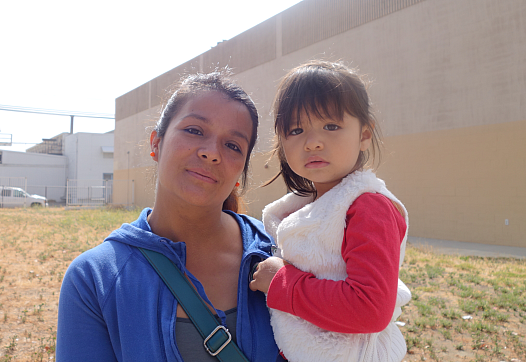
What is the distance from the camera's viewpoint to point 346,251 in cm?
133

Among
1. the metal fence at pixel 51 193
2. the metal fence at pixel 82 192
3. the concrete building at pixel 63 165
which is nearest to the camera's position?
the metal fence at pixel 82 192

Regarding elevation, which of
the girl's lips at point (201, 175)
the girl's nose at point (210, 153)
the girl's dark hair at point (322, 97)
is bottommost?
the girl's lips at point (201, 175)

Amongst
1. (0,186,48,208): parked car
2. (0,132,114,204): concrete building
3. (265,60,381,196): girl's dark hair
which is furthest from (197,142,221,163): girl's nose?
(0,132,114,204): concrete building

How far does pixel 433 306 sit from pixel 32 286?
19.9 feet

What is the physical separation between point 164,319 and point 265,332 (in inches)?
16.1

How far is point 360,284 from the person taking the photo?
1236 mm

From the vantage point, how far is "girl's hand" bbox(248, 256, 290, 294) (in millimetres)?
1469

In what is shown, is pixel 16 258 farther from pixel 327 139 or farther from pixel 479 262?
pixel 479 262

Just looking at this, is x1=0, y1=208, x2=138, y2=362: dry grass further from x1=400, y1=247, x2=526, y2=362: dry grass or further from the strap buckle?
x1=400, y1=247, x2=526, y2=362: dry grass

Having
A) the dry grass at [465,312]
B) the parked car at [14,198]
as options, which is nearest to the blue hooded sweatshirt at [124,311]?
the dry grass at [465,312]

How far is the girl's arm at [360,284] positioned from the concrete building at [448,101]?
8.72m

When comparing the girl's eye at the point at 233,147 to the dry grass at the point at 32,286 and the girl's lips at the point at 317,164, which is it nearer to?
the girl's lips at the point at 317,164

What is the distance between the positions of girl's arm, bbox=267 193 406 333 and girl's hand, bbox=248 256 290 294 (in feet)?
0.29

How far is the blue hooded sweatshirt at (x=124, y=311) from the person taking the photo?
47.9 inches
